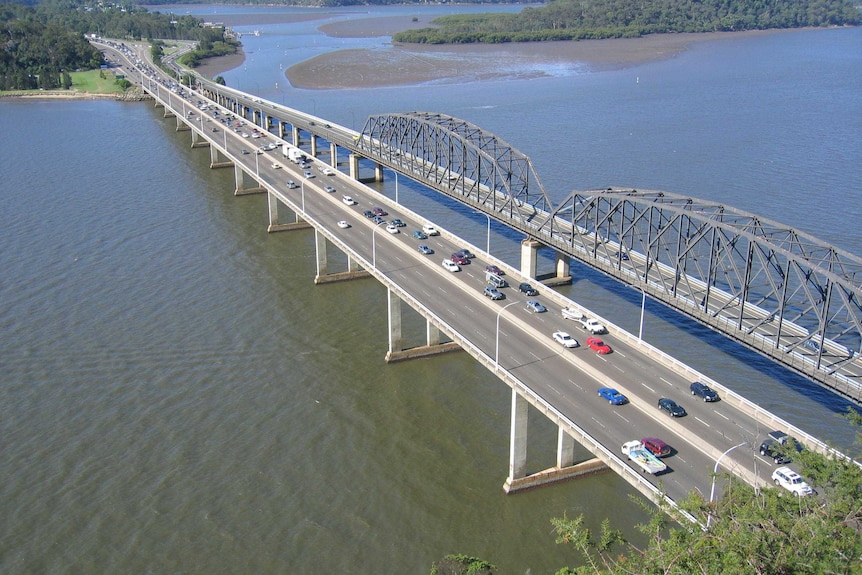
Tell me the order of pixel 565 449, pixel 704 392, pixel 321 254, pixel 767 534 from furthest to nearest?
1. pixel 321 254
2. pixel 565 449
3. pixel 704 392
4. pixel 767 534

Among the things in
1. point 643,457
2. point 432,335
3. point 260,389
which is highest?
point 643,457

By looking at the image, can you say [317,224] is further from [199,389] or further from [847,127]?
[847,127]

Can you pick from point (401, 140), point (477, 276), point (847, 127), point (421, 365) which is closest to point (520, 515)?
point (421, 365)

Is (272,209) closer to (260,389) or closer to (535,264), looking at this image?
(535,264)

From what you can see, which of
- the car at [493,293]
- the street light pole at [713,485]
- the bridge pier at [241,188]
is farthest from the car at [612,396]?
the bridge pier at [241,188]

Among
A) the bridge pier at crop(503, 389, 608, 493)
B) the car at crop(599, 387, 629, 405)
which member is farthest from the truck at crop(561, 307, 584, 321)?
the bridge pier at crop(503, 389, 608, 493)

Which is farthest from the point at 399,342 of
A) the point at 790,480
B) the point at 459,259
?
the point at 790,480
